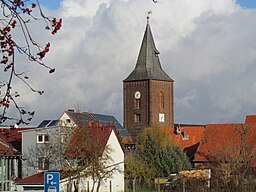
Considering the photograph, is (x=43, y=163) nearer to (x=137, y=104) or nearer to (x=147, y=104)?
(x=147, y=104)

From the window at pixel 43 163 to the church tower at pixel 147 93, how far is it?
53079 millimetres

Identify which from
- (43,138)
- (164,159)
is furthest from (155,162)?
(43,138)

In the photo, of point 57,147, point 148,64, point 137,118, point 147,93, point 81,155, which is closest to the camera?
point 81,155

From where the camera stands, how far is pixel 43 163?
4841 cm

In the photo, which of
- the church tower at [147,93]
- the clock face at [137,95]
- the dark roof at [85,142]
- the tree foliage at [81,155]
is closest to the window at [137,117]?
the church tower at [147,93]

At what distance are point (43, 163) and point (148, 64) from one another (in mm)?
57849

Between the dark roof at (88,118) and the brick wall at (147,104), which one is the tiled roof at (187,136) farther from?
the brick wall at (147,104)

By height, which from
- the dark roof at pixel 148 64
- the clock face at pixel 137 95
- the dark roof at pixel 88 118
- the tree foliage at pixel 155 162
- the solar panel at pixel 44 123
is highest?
the dark roof at pixel 148 64

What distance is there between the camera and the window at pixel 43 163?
4754cm

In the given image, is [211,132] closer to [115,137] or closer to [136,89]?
[115,137]

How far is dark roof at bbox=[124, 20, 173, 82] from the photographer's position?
4072 inches

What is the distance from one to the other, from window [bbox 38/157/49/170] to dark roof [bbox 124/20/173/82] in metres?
56.3

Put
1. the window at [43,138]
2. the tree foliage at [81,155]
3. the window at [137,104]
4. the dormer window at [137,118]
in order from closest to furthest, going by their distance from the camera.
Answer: the tree foliage at [81,155], the window at [43,138], the dormer window at [137,118], the window at [137,104]

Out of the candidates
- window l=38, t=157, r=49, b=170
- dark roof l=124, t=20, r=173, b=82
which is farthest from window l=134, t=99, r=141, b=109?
window l=38, t=157, r=49, b=170
